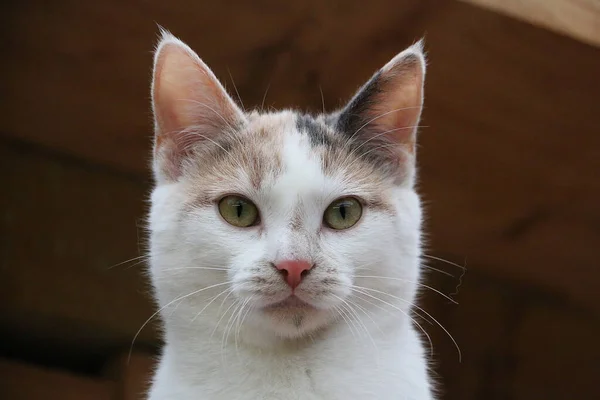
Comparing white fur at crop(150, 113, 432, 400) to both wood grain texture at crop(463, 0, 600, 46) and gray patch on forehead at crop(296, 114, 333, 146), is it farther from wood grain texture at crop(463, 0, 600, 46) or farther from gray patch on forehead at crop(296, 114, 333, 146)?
wood grain texture at crop(463, 0, 600, 46)

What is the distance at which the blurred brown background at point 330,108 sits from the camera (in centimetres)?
166

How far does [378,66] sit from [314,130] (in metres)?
0.33

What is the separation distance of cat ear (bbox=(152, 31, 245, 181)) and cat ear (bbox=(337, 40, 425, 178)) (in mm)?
245

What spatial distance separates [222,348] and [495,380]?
1295mm

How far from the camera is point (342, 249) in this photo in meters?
1.39

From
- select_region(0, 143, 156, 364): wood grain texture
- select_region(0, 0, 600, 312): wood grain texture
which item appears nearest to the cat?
select_region(0, 0, 600, 312): wood grain texture

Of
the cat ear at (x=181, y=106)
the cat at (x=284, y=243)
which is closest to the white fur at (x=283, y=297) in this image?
the cat at (x=284, y=243)

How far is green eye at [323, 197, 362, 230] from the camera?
1.43m

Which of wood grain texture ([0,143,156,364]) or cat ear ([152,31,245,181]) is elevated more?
cat ear ([152,31,245,181])

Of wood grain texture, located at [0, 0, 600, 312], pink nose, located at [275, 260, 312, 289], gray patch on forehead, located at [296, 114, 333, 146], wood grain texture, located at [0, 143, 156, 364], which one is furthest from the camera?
wood grain texture, located at [0, 143, 156, 364]

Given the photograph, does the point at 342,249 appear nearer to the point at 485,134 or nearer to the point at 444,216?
the point at 485,134

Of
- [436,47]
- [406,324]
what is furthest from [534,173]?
[406,324]

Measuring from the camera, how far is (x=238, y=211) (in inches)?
56.4

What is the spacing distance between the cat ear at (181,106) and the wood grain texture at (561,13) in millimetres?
555
